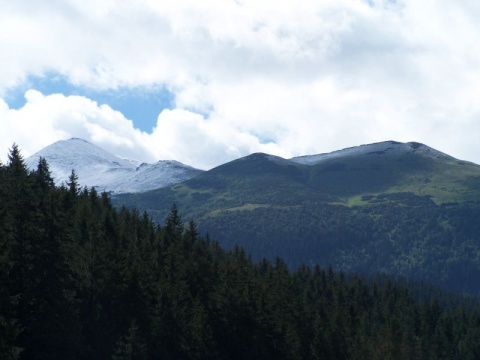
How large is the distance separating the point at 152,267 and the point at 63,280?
29.9 m

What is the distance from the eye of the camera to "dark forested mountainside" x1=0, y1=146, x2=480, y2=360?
4809cm

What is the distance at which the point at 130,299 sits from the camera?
67.2 metres

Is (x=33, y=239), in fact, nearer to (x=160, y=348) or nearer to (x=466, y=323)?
(x=160, y=348)

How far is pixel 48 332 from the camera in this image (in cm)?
4800

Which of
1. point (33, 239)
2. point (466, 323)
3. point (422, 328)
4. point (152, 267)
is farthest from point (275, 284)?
point (466, 323)

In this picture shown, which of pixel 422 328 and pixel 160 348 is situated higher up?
pixel 160 348

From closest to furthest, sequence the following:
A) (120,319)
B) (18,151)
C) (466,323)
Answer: (120,319) < (18,151) < (466,323)

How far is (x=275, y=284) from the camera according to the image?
100 metres

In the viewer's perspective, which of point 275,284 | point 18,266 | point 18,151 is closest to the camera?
point 18,266

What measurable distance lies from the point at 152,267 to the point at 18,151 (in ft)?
86.5

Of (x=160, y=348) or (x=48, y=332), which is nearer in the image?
(x=48, y=332)

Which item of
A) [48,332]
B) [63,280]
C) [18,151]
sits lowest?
[48,332]

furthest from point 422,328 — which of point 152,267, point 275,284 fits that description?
point 152,267

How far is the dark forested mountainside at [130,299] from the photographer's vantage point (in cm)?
4809
